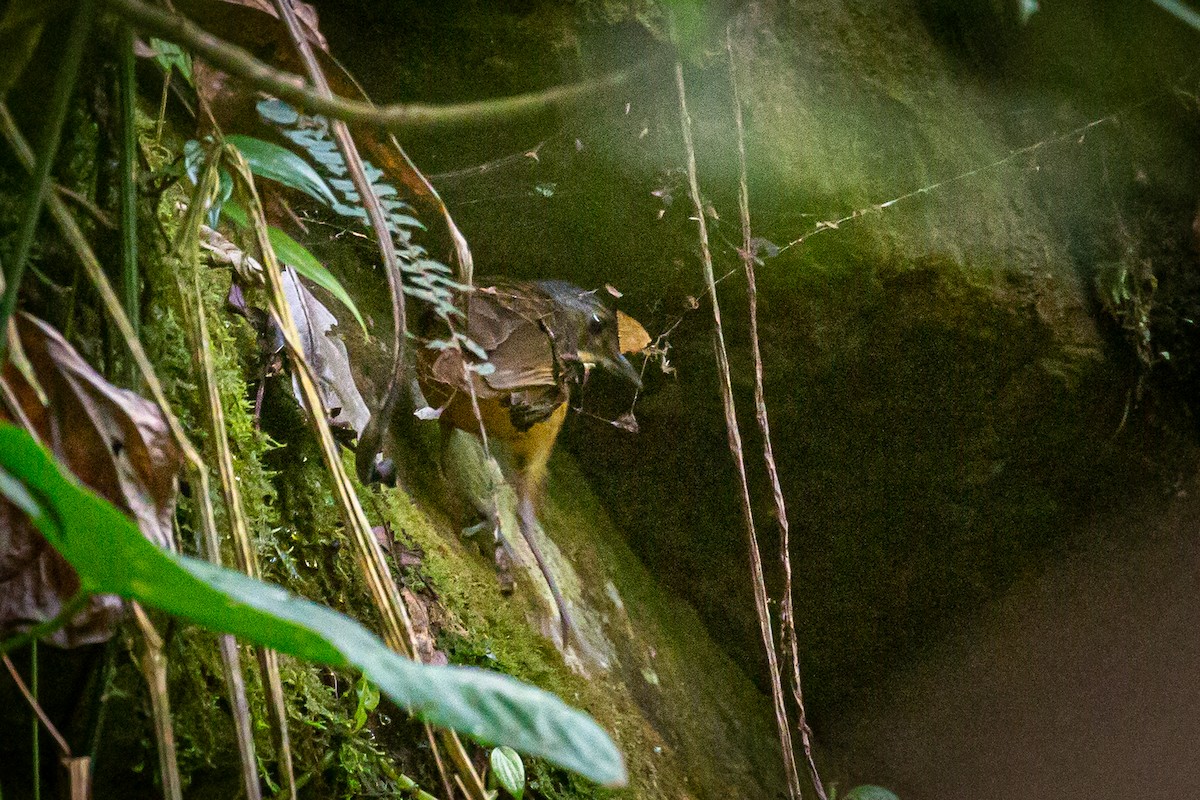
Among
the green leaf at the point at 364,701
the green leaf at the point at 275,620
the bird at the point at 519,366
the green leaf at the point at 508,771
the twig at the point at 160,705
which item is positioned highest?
the green leaf at the point at 275,620

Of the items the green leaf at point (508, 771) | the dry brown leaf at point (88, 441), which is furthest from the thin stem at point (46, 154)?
the green leaf at point (508, 771)

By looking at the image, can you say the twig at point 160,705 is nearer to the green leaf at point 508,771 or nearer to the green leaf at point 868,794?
the green leaf at point 508,771

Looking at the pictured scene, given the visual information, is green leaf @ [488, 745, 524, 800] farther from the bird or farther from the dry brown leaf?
the dry brown leaf

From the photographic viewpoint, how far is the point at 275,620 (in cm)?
39

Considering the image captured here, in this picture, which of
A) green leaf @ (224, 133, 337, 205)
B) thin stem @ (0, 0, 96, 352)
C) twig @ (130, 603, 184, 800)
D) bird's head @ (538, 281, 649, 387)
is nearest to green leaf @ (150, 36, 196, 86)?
green leaf @ (224, 133, 337, 205)

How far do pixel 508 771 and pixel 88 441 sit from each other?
67 cm

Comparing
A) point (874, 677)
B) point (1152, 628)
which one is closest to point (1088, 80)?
point (1152, 628)

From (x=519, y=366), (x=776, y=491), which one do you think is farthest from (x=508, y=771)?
(x=519, y=366)

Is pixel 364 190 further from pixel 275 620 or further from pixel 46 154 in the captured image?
pixel 275 620

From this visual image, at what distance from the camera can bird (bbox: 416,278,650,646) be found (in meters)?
1.40

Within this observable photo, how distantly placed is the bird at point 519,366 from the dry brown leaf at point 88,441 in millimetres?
703

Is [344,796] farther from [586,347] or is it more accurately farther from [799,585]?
[799,585]

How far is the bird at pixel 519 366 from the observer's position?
1400 mm

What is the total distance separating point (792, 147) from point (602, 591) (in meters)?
1.01
